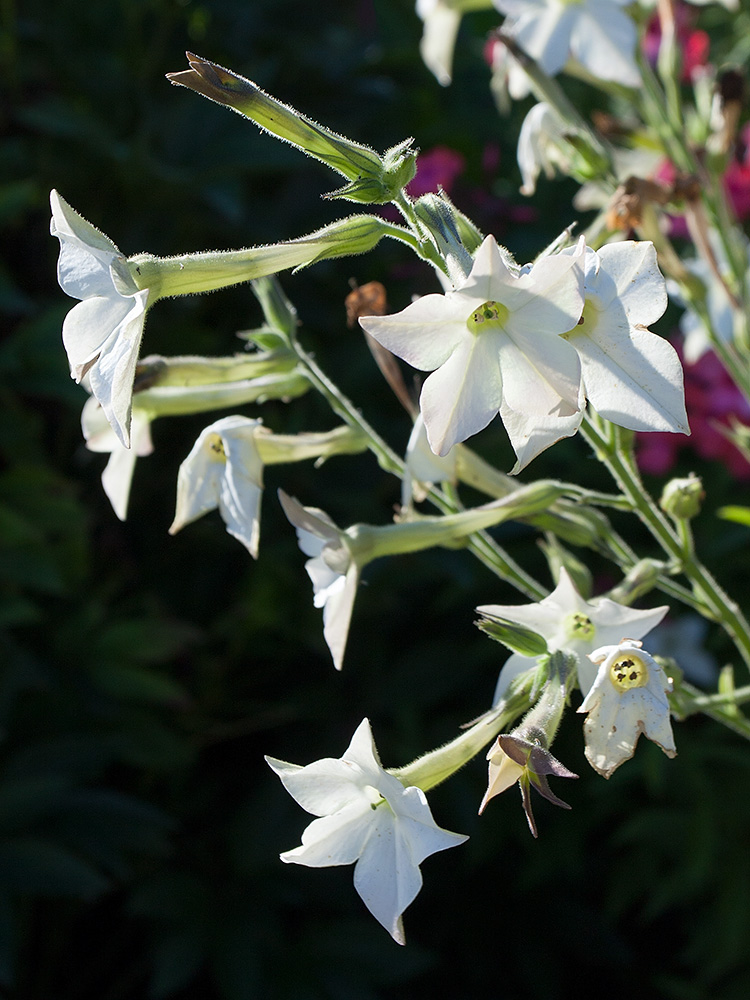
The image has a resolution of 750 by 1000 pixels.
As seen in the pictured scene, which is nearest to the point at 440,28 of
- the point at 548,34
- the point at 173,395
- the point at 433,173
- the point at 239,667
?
the point at 548,34

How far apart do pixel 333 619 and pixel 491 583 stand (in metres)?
0.97

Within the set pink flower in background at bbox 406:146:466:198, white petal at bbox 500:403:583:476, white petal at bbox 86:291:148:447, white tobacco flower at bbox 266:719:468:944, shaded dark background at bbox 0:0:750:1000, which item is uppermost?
white petal at bbox 500:403:583:476

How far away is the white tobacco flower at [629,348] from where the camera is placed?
433 millimetres

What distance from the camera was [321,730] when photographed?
4.72ft

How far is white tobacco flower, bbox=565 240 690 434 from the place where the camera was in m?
0.43

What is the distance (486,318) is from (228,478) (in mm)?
201

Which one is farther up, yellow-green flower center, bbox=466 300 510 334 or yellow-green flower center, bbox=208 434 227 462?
yellow-green flower center, bbox=466 300 510 334

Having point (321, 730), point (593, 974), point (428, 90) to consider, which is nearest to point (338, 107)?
point (428, 90)

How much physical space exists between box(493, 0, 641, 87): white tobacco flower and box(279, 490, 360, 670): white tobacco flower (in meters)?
0.46

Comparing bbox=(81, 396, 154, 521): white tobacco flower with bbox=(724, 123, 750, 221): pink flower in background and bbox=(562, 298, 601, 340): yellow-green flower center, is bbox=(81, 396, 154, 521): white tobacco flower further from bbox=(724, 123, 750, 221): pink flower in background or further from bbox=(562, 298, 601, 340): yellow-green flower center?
bbox=(724, 123, 750, 221): pink flower in background

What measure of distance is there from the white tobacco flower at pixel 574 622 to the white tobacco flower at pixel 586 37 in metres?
0.48

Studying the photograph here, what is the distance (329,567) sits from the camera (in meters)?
0.57

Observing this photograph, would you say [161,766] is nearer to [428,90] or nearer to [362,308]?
[362,308]

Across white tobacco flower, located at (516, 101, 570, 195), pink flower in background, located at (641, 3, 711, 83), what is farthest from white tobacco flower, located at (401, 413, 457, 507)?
pink flower in background, located at (641, 3, 711, 83)
